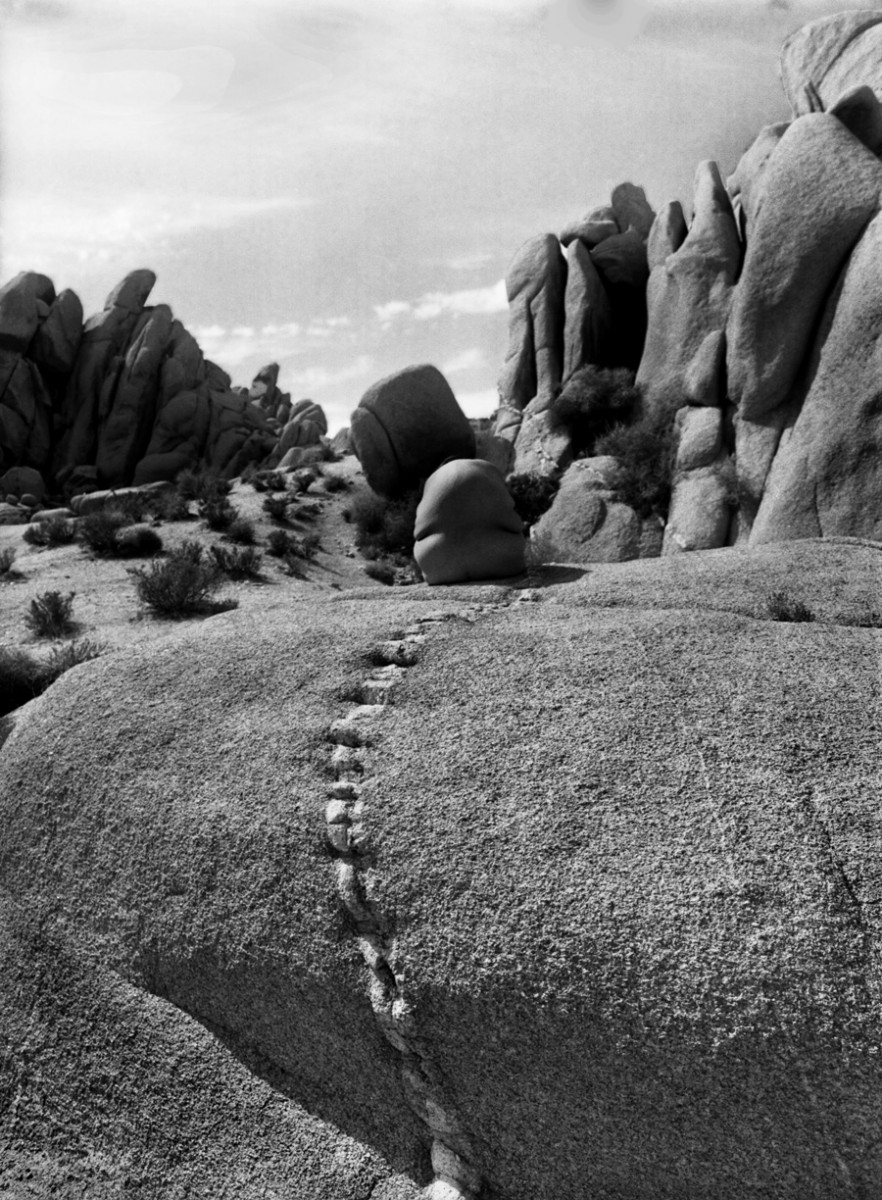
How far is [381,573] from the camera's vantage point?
21125mm

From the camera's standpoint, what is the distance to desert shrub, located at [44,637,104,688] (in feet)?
33.9

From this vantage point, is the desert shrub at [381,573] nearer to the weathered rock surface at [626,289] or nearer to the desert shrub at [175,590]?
the desert shrub at [175,590]

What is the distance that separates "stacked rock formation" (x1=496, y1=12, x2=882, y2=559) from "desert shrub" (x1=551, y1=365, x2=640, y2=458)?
1.22ft

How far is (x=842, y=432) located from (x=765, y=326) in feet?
9.67

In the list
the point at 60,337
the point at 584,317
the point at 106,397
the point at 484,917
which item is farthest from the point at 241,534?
the point at 60,337

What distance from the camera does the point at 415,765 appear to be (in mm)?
4848

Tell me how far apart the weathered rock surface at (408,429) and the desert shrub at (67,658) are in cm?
1393

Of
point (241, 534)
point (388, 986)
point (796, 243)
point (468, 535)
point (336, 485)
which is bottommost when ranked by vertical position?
point (388, 986)

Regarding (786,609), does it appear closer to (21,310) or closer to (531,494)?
(531,494)

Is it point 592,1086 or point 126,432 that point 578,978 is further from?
point 126,432

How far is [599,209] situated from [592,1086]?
2771 centimetres

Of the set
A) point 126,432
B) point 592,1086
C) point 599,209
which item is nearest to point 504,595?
point 592,1086

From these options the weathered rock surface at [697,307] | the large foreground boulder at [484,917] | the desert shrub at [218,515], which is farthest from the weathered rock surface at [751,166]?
the large foreground boulder at [484,917]

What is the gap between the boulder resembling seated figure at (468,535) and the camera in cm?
1262
